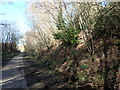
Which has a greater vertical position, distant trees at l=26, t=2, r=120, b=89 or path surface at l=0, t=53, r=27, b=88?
distant trees at l=26, t=2, r=120, b=89

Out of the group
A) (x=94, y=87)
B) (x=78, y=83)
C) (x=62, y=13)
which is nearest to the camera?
(x=94, y=87)

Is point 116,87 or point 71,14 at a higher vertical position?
point 71,14

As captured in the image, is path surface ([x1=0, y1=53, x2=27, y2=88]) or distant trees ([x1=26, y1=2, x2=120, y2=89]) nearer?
path surface ([x1=0, y1=53, x2=27, y2=88])

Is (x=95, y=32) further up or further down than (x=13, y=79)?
further up

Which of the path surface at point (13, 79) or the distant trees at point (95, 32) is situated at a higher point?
the distant trees at point (95, 32)

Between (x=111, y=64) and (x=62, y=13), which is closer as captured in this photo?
(x=111, y=64)

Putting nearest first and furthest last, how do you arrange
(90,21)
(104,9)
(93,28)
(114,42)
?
(104,9), (114,42), (90,21), (93,28)

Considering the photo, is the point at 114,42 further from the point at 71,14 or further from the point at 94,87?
the point at 71,14

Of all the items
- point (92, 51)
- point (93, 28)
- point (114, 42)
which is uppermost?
point (93, 28)

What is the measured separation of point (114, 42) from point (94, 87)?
466 centimetres

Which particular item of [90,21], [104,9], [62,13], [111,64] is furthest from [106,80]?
[62,13]

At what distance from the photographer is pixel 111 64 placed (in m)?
7.83

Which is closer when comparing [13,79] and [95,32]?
[13,79]

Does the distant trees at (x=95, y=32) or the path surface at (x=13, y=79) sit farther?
the distant trees at (x=95, y=32)
